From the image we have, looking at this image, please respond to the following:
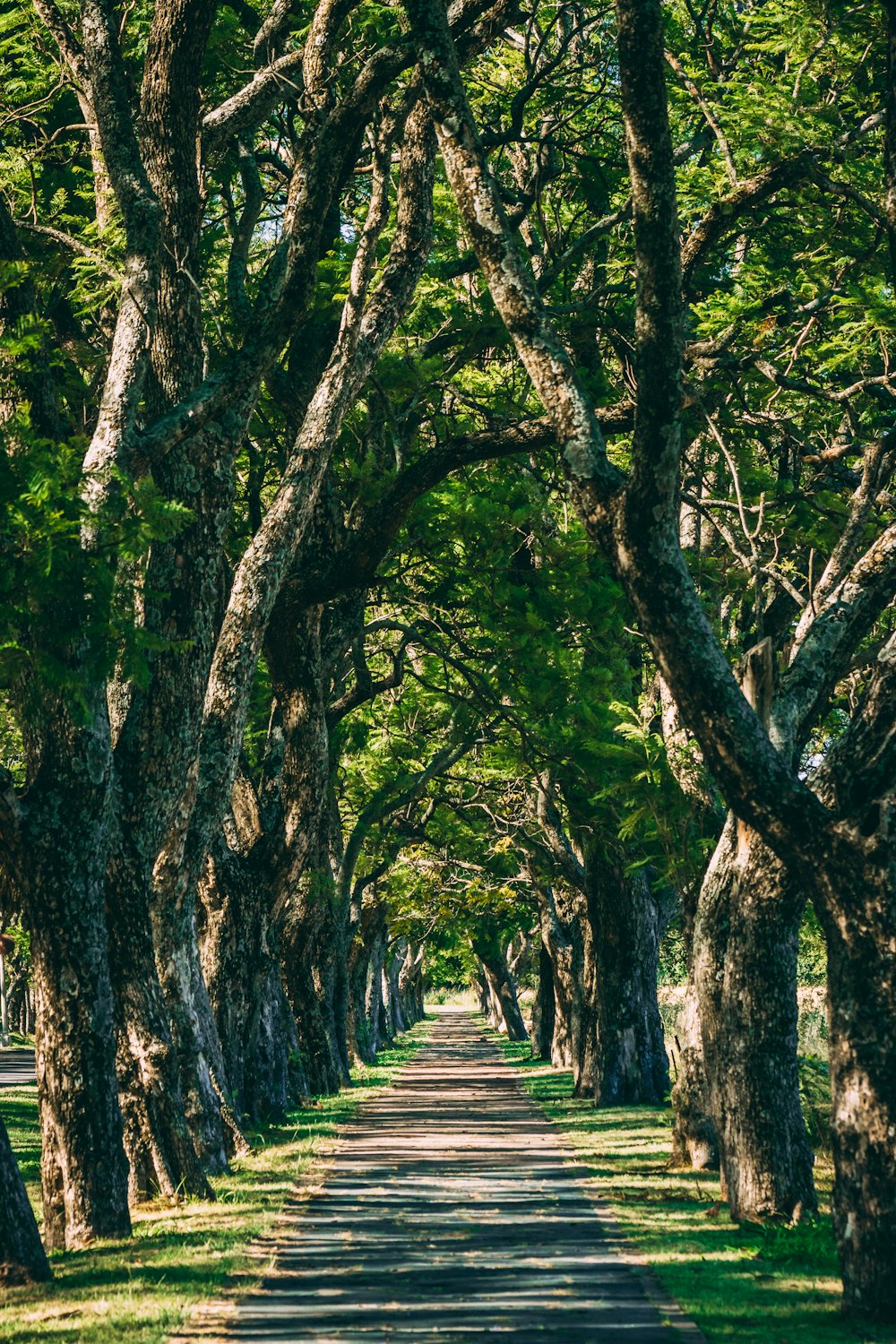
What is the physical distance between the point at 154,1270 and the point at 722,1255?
3.53 metres

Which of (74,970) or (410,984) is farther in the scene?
(410,984)

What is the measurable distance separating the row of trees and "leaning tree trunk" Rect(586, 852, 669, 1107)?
11 centimetres

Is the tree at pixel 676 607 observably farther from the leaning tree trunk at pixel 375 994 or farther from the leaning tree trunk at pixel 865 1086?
the leaning tree trunk at pixel 375 994

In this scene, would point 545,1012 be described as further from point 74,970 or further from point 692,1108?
point 74,970

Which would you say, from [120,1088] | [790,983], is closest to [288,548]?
[120,1088]

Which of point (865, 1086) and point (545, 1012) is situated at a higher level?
point (865, 1086)

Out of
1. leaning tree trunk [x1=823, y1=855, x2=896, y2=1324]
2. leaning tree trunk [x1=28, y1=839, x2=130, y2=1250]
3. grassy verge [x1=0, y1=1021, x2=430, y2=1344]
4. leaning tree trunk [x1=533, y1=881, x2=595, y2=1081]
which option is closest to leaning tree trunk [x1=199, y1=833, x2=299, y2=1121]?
grassy verge [x1=0, y1=1021, x2=430, y2=1344]

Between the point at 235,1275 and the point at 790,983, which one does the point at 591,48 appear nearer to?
the point at 790,983

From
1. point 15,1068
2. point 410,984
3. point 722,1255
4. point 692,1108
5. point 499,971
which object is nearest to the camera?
point 722,1255

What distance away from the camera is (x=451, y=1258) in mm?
9500

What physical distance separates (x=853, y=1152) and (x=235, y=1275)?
360 cm

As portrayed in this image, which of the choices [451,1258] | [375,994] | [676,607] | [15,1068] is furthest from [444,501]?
[375,994]

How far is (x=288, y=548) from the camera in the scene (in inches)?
508

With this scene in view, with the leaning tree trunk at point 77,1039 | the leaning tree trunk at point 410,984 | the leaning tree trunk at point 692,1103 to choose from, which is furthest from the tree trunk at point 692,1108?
the leaning tree trunk at point 410,984
